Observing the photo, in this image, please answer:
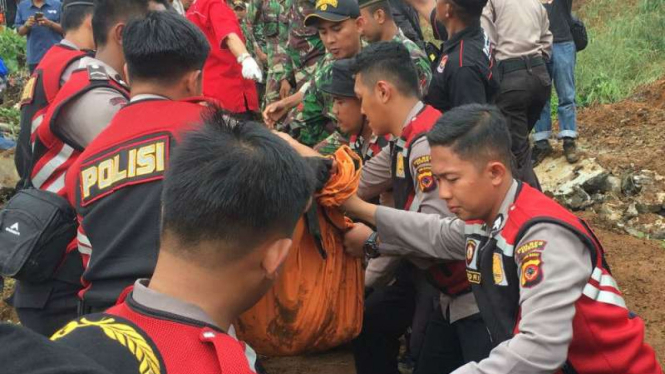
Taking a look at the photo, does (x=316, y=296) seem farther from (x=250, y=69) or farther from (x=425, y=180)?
(x=250, y=69)

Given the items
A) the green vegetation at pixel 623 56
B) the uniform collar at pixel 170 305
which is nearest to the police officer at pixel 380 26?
the uniform collar at pixel 170 305

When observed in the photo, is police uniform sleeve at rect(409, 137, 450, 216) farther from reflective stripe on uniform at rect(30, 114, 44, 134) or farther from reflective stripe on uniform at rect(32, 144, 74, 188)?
reflective stripe on uniform at rect(30, 114, 44, 134)

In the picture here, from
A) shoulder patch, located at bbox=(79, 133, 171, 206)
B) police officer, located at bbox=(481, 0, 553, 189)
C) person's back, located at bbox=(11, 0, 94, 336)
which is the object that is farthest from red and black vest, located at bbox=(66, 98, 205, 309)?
police officer, located at bbox=(481, 0, 553, 189)

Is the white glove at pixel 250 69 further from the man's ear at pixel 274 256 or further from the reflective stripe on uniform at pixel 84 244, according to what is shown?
the man's ear at pixel 274 256

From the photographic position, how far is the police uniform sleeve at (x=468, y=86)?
4.62 m

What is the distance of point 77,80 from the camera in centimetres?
317

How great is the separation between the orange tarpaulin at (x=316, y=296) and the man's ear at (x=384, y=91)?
56 cm

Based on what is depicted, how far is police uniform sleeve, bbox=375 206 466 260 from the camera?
3.13 metres

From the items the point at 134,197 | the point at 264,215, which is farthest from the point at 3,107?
the point at 264,215

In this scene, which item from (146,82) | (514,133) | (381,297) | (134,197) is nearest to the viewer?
(134,197)

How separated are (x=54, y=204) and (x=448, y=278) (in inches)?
63.2

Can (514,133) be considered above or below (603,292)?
below

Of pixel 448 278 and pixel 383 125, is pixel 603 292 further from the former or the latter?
pixel 383 125

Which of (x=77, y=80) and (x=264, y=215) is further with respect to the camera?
(x=77, y=80)
